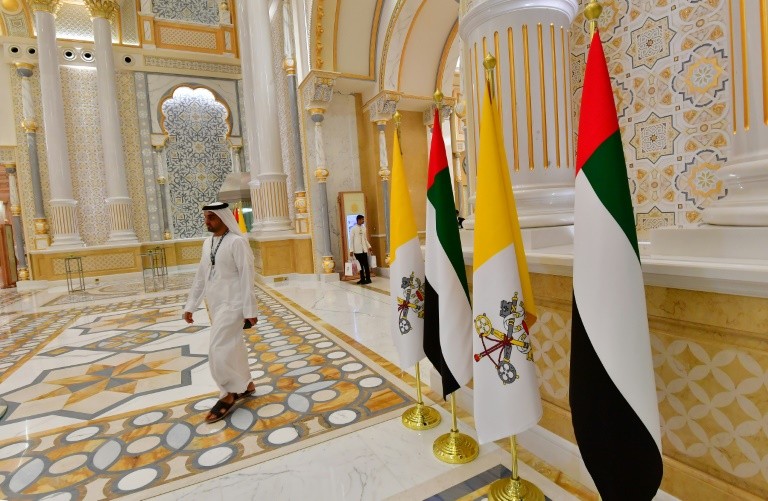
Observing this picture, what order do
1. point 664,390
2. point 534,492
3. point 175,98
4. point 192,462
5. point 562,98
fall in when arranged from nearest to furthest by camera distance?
point 664,390
point 534,492
point 192,462
point 562,98
point 175,98

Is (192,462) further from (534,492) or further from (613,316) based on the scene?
(613,316)

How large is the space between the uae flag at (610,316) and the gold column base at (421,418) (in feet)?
3.50

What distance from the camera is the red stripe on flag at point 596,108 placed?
120 cm

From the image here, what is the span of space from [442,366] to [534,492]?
59cm

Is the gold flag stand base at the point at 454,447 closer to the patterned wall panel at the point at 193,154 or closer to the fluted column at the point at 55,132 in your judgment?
the fluted column at the point at 55,132

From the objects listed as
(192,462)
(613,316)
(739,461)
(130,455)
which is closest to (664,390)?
(739,461)

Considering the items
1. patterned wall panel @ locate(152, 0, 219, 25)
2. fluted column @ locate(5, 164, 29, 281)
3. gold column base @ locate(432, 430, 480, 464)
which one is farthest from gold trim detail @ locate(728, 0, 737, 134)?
patterned wall panel @ locate(152, 0, 219, 25)

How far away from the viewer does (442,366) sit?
6.04 ft

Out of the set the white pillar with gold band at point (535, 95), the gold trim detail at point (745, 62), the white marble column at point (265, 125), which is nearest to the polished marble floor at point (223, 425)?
the white pillar with gold band at point (535, 95)

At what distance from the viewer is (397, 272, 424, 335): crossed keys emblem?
2.17 meters

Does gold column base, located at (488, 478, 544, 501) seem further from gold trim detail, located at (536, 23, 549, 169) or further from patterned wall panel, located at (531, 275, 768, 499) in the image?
gold trim detail, located at (536, 23, 549, 169)

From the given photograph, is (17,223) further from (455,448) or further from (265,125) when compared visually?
(455,448)

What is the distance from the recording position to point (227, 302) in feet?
8.57

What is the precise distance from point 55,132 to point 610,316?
39.5 ft
